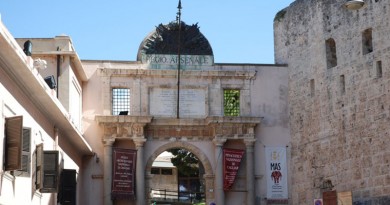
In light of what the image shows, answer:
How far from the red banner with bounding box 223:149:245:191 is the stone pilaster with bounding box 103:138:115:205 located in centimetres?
434

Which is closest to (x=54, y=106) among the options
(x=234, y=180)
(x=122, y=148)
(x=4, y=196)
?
(x=4, y=196)

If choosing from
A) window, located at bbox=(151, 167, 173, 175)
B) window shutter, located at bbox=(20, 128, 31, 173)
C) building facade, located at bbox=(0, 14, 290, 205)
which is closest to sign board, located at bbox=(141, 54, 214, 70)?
building facade, located at bbox=(0, 14, 290, 205)

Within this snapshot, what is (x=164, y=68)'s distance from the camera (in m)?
29.5

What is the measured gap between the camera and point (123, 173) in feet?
92.9

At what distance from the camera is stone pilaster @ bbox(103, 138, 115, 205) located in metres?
28.0

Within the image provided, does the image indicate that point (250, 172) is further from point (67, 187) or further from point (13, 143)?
point (13, 143)

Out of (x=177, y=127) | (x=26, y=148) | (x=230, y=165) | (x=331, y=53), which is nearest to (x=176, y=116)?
(x=177, y=127)

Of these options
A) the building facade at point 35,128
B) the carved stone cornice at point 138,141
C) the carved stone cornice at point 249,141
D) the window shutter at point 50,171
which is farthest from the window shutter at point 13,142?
the carved stone cornice at point 249,141

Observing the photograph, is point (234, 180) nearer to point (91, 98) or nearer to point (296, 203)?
point (296, 203)

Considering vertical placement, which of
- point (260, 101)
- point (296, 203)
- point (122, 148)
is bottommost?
point (296, 203)

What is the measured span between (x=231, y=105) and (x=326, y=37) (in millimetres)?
4763

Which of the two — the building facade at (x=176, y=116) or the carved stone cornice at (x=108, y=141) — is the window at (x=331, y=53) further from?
the carved stone cornice at (x=108, y=141)

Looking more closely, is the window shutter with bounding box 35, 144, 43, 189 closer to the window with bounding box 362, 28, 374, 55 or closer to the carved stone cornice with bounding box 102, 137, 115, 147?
the carved stone cornice with bounding box 102, 137, 115, 147

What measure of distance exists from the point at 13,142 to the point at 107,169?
44.4 feet
